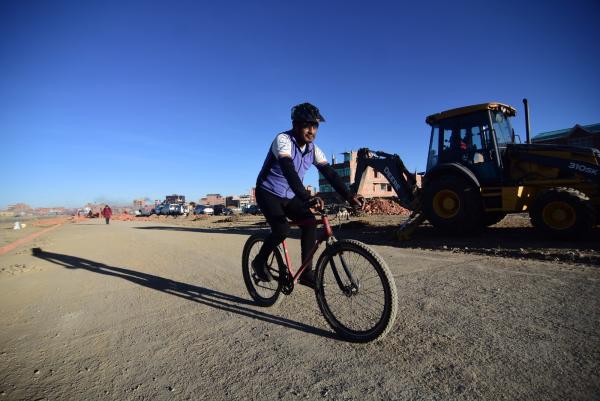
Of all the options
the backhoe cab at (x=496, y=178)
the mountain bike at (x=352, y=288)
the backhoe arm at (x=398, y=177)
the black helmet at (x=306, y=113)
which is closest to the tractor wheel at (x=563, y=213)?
the backhoe cab at (x=496, y=178)

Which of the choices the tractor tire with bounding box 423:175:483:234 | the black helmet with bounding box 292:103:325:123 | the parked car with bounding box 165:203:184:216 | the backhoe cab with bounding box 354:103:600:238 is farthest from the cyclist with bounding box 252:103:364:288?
the parked car with bounding box 165:203:184:216

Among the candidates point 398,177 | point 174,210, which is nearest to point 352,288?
point 398,177

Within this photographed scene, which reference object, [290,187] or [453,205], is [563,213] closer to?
[453,205]

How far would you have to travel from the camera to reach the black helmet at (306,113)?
10.8 feet

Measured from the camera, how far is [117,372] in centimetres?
237

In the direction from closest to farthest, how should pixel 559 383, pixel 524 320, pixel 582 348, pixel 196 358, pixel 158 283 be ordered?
pixel 559 383
pixel 582 348
pixel 196 358
pixel 524 320
pixel 158 283

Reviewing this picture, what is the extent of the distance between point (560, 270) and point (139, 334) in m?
5.50

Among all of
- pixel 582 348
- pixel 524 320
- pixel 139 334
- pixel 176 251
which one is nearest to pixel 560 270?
pixel 524 320

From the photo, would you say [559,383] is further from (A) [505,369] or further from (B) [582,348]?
(B) [582,348]

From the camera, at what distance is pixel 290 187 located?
128 inches

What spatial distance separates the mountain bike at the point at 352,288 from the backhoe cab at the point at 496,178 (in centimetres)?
634

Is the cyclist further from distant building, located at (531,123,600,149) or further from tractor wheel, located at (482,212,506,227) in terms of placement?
distant building, located at (531,123,600,149)

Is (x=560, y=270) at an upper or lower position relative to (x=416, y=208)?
lower

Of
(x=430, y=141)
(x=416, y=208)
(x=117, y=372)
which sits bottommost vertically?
(x=117, y=372)
